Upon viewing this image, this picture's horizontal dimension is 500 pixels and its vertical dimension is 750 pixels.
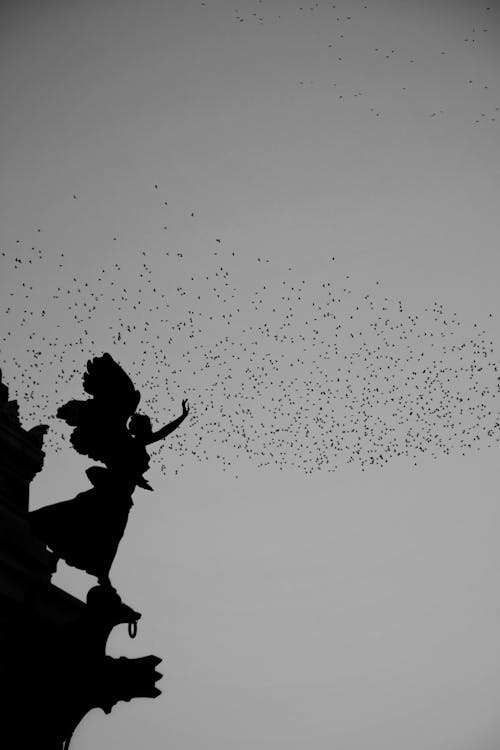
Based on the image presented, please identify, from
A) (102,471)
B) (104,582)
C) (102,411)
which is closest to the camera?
(104,582)

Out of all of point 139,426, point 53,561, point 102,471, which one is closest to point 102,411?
point 139,426

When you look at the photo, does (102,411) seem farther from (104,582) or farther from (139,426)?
(104,582)

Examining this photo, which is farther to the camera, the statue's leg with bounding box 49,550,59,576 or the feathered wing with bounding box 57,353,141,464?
the feathered wing with bounding box 57,353,141,464

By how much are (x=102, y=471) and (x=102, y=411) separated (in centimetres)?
71

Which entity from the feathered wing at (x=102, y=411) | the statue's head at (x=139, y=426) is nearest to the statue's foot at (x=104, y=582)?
Result: the feathered wing at (x=102, y=411)

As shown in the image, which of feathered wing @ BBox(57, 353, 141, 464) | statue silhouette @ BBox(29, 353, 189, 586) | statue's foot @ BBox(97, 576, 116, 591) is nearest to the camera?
statue's foot @ BBox(97, 576, 116, 591)

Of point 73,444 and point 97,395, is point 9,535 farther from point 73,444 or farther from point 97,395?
point 97,395

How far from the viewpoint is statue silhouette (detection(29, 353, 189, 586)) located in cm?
870

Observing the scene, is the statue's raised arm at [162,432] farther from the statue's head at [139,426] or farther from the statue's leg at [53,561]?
the statue's leg at [53,561]

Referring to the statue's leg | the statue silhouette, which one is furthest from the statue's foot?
the statue's leg

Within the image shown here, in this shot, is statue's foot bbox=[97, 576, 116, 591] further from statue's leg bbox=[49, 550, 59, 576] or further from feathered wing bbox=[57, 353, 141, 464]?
feathered wing bbox=[57, 353, 141, 464]

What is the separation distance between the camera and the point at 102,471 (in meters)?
9.17

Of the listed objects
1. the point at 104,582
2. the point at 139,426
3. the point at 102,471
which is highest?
the point at 139,426

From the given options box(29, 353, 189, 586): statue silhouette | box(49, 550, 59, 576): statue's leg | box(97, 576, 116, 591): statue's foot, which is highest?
box(29, 353, 189, 586): statue silhouette
